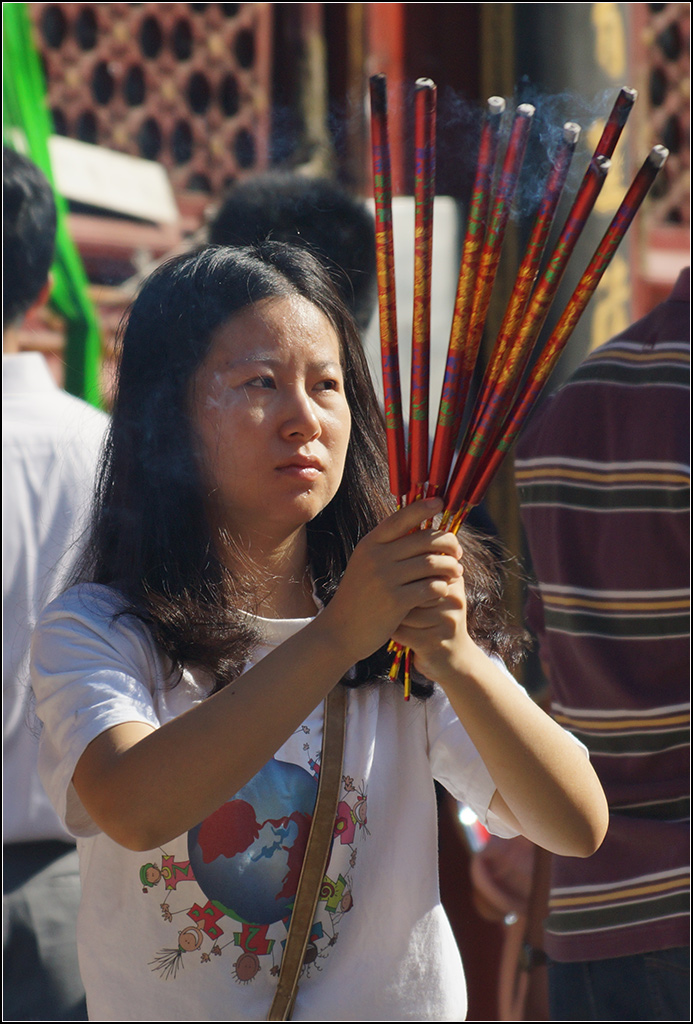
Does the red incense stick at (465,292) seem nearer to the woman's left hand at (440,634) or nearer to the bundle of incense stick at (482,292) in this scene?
the bundle of incense stick at (482,292)

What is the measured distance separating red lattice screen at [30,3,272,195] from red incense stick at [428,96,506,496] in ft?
6.28

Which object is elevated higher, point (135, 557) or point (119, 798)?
point (135, 557)

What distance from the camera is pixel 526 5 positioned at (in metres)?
1.55

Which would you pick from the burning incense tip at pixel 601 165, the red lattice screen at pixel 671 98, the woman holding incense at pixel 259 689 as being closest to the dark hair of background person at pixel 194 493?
the woman holding incense at pixel 259 689

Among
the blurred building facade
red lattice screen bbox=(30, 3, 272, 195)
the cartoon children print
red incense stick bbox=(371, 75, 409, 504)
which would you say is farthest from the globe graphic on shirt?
red lattice screen bbox=(30, 3, 272, 195)

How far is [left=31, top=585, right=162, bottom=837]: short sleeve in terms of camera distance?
0.89 m

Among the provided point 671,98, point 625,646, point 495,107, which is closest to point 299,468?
point 495,107

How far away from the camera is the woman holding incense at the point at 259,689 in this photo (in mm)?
854

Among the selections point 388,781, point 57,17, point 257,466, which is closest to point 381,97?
point 257,466

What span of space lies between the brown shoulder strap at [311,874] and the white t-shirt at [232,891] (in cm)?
1

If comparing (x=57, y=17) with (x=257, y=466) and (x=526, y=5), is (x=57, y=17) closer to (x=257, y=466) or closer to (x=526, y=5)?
(x=526, y=5)

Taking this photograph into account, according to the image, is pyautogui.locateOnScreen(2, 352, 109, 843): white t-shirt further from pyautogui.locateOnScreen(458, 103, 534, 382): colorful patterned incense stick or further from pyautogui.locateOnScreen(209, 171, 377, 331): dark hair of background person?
pyautogui.locateOnScreen(458, 103, 534, 382): colorful patterned incense stick

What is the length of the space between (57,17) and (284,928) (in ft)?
8.43

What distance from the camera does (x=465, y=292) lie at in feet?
2.77
